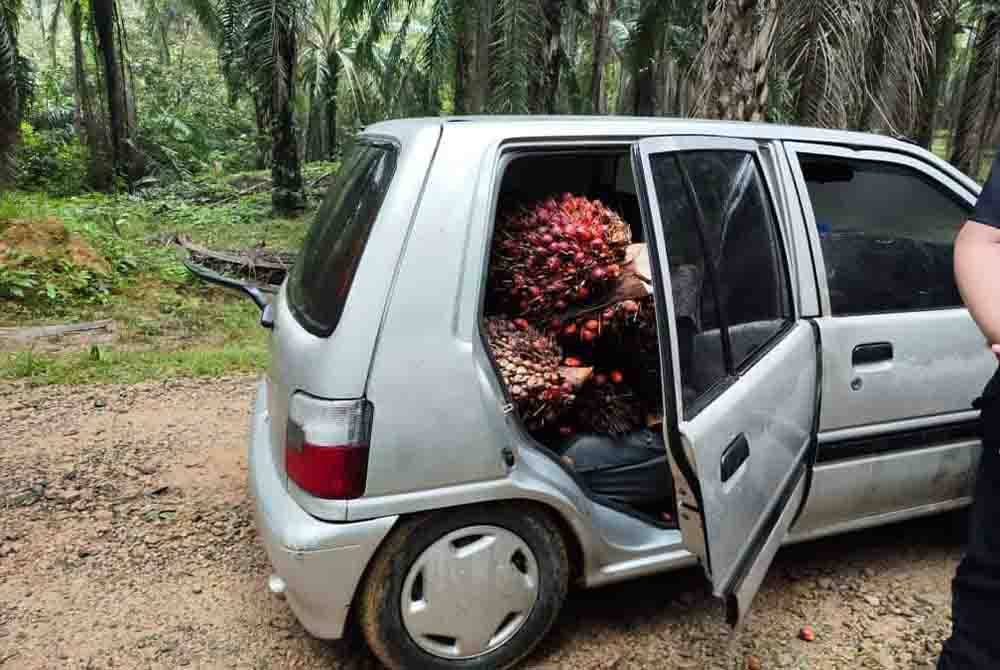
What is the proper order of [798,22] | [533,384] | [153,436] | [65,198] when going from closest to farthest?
[533,384] < [153,436] < [798,22] < [65,198]

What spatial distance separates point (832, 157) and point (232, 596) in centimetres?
286

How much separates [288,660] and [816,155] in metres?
2.63

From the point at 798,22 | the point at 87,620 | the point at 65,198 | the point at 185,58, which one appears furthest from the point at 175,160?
the point at 87,620

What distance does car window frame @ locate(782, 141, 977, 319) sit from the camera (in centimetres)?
271

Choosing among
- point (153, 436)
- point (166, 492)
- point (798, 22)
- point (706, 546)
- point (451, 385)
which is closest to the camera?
point (706, 546)

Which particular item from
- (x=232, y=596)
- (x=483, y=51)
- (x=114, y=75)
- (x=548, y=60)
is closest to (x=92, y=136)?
(x=114, y=75)

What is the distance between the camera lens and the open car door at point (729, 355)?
199cm

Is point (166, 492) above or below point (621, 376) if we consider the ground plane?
below

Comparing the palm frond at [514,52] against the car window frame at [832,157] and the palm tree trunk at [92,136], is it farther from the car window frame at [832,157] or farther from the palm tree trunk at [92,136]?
the palm tree trunk at [92,136]

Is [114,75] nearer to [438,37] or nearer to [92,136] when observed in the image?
[92,136]

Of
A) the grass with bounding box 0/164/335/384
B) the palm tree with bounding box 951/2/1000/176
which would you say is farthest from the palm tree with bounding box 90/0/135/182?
the palm tree with bounding box 951/2/1000/176

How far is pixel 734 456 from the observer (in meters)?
2.12

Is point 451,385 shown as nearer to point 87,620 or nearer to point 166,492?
point 87,620

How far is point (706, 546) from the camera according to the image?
2.00m
